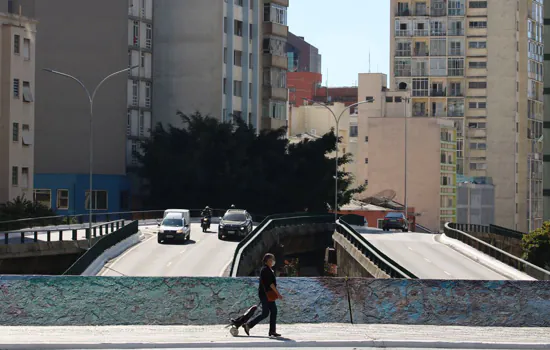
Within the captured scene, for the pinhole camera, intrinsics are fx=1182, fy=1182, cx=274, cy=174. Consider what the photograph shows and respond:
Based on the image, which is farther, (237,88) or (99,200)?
(237,88)

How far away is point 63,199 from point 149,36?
1929 centimetres

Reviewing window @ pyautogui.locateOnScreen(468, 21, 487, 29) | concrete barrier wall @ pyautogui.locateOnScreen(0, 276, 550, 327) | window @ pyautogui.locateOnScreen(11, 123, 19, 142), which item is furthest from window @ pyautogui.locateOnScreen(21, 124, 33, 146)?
window @ pyautogui.locateOnScreen(468, 21, 487, 29)

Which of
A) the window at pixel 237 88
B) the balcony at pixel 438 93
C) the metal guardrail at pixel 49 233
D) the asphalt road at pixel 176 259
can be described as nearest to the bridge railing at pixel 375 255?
the asphalt road at pixel 176 259

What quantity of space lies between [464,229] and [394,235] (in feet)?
20.5

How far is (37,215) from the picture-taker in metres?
72.6

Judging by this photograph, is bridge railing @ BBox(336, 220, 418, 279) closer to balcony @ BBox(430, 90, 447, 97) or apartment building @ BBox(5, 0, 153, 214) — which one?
apartment building @ BBox(5, 0, 153, 214)

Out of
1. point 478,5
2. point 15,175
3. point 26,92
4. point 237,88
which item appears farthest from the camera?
point 478,5

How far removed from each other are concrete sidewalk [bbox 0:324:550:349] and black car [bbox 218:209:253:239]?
1699 inches

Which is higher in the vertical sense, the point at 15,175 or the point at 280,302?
the point at 15,175

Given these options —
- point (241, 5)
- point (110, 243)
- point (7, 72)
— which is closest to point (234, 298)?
point (110, 243)

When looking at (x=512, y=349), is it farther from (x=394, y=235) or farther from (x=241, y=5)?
(x=241, y=5)

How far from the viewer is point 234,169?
9475 centimetres

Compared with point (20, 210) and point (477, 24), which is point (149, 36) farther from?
point (477, 24)

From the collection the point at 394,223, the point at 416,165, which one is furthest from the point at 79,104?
the point at 416,165
